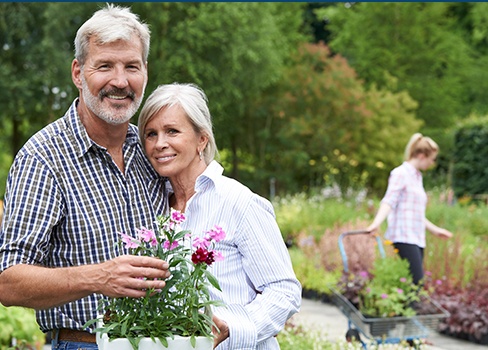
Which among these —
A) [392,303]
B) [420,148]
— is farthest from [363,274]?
[420,148]

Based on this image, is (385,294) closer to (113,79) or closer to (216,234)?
(113,79)

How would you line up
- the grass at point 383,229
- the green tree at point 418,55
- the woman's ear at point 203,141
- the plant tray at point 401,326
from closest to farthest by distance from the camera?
the woman's ear at point 203,141 → the plant tray at point 401,326 → the grass at point 383,229 → the green tree at point 418,55

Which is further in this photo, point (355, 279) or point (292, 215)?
point (292, 215)

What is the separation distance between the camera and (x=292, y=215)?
16.5 m

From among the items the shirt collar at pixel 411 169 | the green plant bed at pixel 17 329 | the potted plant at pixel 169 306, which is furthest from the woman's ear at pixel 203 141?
the shirt collar at pixel 411 169

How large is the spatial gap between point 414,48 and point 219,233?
99.3 ft

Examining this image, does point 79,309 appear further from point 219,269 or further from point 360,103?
point 360,103

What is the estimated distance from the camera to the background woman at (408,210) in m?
7.65

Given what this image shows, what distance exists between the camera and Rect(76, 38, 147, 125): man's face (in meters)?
2.63

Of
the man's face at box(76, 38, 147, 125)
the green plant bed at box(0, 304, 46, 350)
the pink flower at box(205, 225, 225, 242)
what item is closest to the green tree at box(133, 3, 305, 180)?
the green plant bed at box(0, 304, 46, 350)

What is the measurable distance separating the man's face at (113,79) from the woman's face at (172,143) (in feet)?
0.38

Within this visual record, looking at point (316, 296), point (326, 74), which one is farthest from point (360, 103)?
point (316, 296)

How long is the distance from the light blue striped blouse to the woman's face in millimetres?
99

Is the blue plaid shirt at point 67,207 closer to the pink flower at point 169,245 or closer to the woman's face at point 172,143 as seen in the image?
the woman's face at point 172,143
